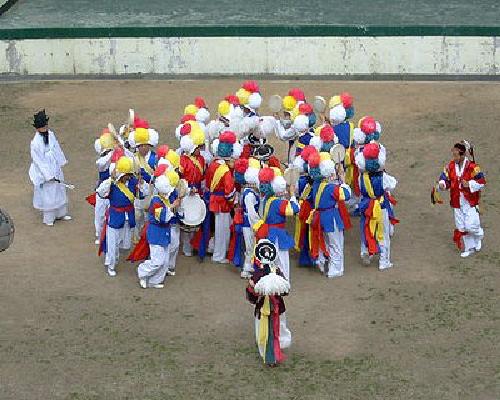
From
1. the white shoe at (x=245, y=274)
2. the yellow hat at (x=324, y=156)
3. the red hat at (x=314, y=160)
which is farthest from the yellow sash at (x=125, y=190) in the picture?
the yellow hat at (x=324, y=156)

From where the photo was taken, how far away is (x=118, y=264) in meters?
16.5

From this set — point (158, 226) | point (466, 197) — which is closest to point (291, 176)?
point (158, 226)

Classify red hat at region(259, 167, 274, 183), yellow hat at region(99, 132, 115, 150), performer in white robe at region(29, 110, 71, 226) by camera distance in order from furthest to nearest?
1. performer in white robe at region(29, 110, 71, 226)
2. yellow hat at region(99, 132, 115, 150)
3. red hat at region(259, 167, 274, 183)

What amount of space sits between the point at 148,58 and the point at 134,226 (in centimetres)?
942

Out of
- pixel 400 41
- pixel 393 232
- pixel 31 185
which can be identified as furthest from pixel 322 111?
pixel 400 41

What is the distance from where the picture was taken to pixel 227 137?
15.9 m

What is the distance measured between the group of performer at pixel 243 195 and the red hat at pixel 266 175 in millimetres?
15

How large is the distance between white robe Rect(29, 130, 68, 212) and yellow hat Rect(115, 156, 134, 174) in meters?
2.40

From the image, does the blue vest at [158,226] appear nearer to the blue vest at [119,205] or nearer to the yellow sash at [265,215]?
the blue vest at [119,205]

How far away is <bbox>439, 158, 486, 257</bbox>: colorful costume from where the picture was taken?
16.0m

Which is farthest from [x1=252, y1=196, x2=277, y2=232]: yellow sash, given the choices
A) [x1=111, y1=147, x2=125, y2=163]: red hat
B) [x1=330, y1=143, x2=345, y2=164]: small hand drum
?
[x1=111, y1=147, x2=125, y2=163]: red hat

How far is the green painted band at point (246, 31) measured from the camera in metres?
24.4

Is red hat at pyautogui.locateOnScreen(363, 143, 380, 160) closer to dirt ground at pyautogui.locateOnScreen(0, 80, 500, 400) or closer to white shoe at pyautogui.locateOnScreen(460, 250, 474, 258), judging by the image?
dirt ground at pyautogui.locateOnScreen(0, 80, 500, 400)

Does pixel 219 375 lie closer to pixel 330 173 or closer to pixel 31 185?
pixel 330 173
